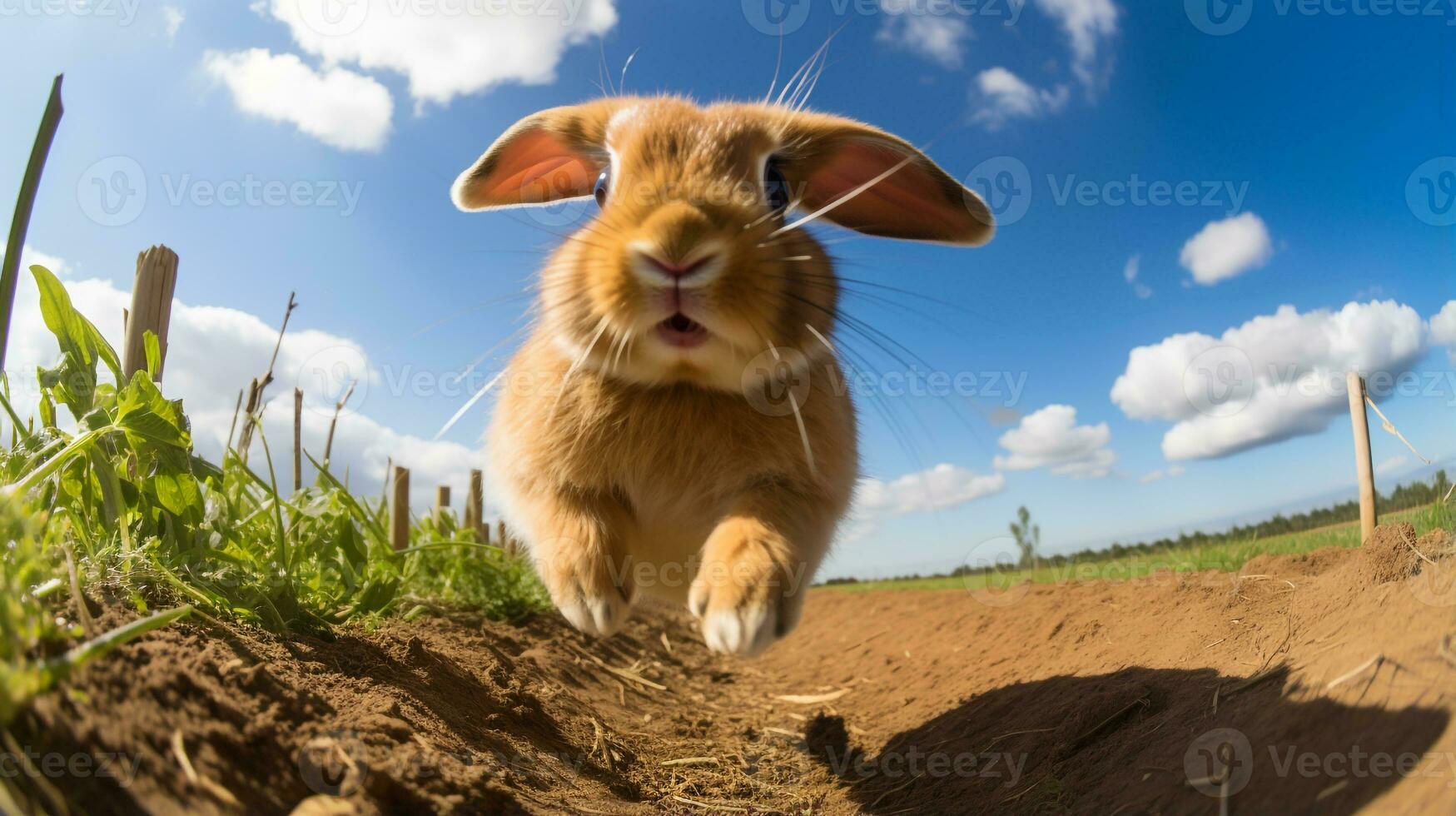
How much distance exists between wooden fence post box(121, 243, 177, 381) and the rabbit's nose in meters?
2.31

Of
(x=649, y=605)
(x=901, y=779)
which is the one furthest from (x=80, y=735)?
(x=649, y=605)

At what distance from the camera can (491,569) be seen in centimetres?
564

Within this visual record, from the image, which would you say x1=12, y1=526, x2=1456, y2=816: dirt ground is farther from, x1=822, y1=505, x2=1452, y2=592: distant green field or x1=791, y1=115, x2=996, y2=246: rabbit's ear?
x1=791, y1=115, x2=996, y2=246: rabbit's ear

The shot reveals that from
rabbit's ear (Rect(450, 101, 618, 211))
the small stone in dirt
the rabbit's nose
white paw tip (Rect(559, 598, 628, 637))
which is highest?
rabbit's ear (Rect(450, 101, 618, 211))

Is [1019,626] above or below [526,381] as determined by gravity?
below

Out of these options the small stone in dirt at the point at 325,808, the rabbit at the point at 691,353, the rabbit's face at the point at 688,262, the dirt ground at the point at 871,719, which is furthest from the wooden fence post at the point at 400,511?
the small stone in dirt at the point at 325,808

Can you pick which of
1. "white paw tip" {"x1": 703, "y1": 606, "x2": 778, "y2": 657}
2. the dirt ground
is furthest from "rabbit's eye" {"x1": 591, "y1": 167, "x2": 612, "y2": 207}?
the dirt ground

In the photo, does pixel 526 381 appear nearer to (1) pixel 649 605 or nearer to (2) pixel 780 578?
(2) pixel 780 578

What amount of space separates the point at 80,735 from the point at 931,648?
556 centimetres

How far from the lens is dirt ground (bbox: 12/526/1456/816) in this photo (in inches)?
62.1

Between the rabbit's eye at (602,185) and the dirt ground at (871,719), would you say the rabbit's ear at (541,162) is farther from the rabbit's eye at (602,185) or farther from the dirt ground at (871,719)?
the dirt ground at (871,719)

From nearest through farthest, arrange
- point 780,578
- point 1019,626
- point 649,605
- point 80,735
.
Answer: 1. point 80,735
2. point 780,578
3. point 1019,626
4. point 649,605

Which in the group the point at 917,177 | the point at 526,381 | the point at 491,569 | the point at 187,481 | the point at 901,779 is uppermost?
the point at 917,177

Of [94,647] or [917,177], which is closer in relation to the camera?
[94,647]
